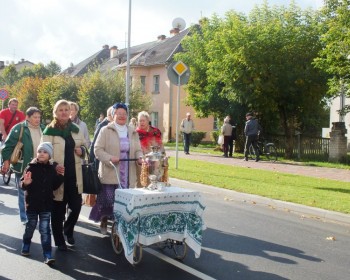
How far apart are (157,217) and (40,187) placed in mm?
1465

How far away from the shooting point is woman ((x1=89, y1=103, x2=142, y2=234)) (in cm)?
687

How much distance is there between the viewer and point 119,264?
5980 millimetres

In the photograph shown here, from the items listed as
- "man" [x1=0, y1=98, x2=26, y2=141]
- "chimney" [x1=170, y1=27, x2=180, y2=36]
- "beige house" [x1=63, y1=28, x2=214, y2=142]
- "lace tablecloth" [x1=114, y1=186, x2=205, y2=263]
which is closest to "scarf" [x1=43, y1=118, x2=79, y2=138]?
"lace tablecloth" [x1=114, y1=186, x2=205, y2=263]

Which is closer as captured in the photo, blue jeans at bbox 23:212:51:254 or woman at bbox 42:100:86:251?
blue jeans at bbox 23:212:51:254

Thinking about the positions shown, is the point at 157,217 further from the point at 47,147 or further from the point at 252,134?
the point at 252,134

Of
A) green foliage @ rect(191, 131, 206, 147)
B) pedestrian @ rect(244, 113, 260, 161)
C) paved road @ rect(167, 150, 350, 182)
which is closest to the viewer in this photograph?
paved road @ rect(167, 150, 350, 182)

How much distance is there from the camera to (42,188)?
19.5ft

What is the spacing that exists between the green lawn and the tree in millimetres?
6206

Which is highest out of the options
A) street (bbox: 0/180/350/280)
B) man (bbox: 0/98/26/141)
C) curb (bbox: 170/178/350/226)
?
man (bbox: 0/98/26/141)

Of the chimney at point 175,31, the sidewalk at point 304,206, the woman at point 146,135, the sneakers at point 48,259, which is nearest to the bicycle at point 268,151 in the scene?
the sidewalk at point 304,206

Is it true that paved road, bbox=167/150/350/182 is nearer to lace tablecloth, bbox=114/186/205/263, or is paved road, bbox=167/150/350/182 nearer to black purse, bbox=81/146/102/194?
lace tablecloth, bbox=114/186/205/263

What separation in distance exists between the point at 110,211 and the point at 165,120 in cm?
3654

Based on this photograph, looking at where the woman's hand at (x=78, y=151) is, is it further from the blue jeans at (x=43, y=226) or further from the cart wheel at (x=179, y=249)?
the cart wheel at (x=179, y=249)

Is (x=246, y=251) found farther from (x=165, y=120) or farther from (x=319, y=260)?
(x=165, y=120)
